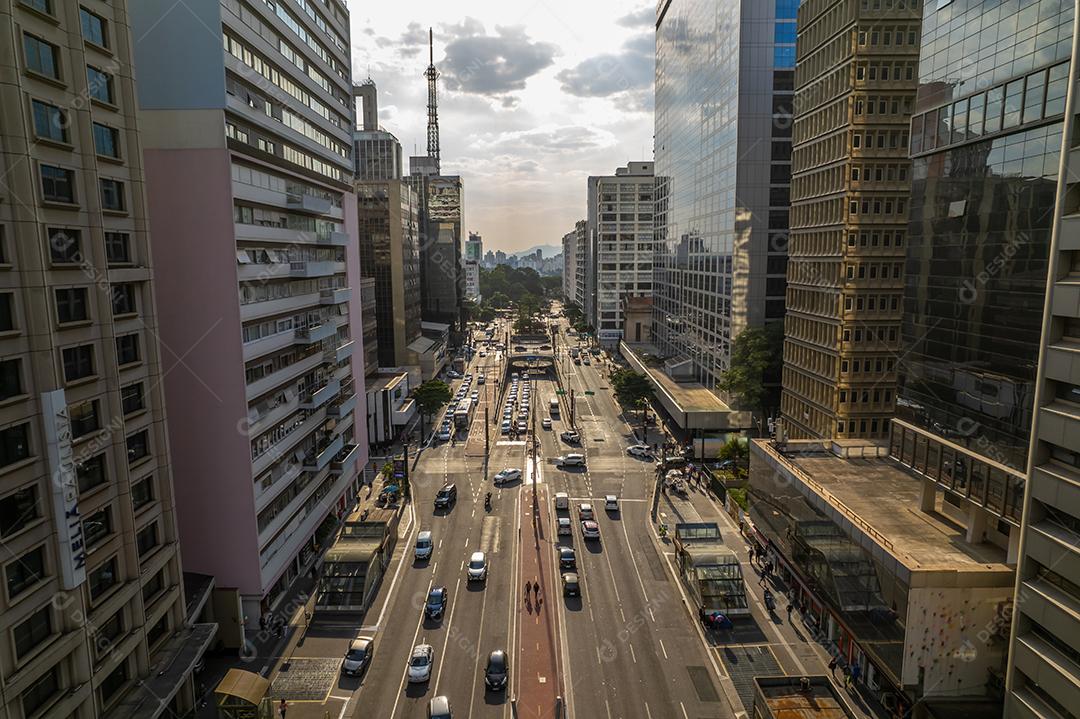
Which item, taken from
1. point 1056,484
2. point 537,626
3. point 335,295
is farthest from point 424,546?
point 1056,484

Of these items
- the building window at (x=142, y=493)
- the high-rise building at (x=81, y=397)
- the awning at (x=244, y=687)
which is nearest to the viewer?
the high-rise building at (x=81, y=397)

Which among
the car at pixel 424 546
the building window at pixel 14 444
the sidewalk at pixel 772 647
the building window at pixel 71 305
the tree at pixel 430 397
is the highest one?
the building window at pixel 71 305

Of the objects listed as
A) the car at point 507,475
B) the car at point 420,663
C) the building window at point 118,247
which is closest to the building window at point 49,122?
the building window at point 118,247

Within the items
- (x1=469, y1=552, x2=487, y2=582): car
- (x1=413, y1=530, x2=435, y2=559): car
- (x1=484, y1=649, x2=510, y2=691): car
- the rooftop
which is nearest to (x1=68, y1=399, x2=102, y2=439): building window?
(x1=484, y1=649, x2=510, y2=691): car

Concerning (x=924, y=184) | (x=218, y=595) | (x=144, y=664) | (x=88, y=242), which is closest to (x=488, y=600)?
(x=218, y=595)

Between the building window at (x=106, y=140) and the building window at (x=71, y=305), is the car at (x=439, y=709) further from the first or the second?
the building window at (x=106, y=140)
